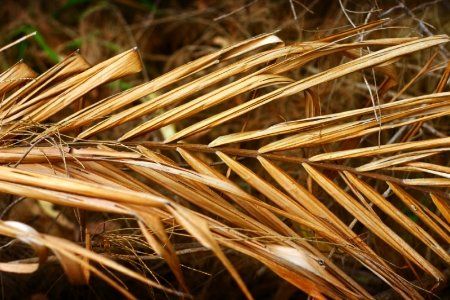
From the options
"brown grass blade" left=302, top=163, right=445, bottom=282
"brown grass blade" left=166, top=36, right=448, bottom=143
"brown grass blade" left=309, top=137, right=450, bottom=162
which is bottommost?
"brown grass blade" left=302, top=163, right=445, bottom=282

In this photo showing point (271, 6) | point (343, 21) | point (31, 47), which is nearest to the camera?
point (343, 21)

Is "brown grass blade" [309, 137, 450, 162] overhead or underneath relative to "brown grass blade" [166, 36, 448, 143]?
underneath

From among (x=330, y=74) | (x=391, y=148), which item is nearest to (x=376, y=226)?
(x=391, y=148)

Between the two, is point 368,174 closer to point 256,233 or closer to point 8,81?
point 256,233

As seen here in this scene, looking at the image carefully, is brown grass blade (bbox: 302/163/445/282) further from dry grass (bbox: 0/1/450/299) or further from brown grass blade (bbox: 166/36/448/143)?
brown grass blade (bbox: 166/36/448/143)

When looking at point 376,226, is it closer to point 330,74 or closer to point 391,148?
point 391,148

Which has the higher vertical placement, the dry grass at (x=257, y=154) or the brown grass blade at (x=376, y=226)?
the dry grass at (x=257, y=154)

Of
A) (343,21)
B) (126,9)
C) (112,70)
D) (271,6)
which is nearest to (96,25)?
(126,9)

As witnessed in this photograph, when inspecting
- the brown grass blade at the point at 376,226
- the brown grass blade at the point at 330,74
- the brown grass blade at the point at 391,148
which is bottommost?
the brown grass blade at the point at 376,226

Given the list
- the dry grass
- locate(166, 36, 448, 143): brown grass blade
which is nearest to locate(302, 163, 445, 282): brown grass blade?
the dry grass

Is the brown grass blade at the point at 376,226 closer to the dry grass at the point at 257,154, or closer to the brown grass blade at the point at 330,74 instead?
the dry grass at the point at 257,154

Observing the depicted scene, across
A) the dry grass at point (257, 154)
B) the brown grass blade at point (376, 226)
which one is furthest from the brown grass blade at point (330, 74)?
the brown grass blade at point (376, 226)
